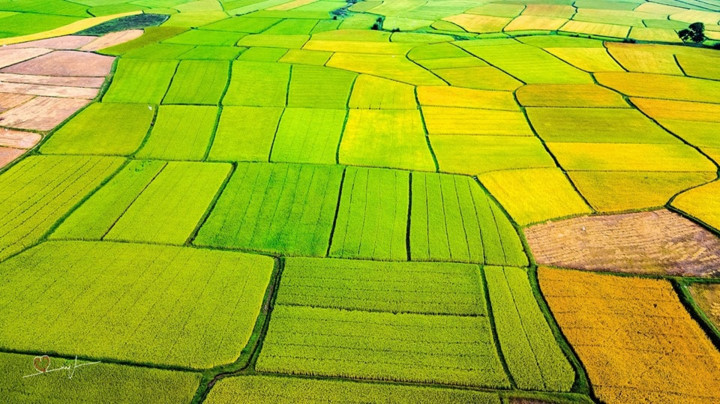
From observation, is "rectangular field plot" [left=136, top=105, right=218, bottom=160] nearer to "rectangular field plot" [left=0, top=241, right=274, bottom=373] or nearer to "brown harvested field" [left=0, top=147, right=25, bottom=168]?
"brown harvested field" [left=0, top=147, right=25, bottom=168]

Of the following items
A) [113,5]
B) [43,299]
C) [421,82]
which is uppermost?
[113,5]

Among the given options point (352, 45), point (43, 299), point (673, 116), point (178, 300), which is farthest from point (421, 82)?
point (43, 299)

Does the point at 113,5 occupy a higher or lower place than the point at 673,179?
higher

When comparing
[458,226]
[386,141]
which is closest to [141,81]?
[386,141]

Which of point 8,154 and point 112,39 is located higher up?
point 112,39

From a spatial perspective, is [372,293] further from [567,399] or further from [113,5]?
[113,5]

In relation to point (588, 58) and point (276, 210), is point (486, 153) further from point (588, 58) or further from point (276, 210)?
point (588, 58)
